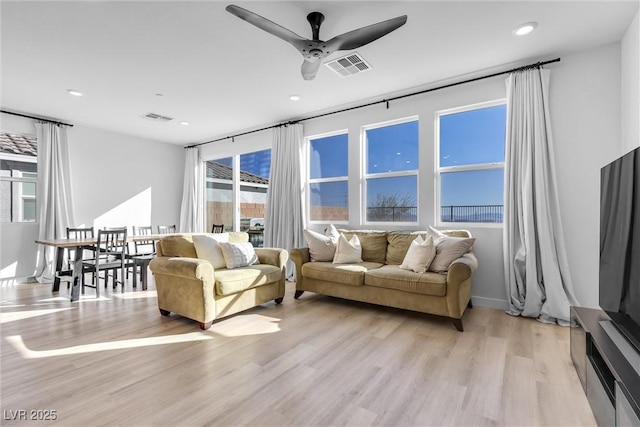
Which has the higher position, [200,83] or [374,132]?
[200,83]

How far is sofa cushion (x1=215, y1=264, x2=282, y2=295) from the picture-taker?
3.04 metres

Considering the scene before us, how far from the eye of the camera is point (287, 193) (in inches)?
205

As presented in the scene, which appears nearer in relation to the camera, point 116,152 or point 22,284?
point 22,284

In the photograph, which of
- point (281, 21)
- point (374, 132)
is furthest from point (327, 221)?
point (281, 21)

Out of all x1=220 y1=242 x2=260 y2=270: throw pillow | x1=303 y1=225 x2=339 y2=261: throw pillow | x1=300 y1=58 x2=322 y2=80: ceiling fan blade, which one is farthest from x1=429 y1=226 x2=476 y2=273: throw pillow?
x1=300 y1=58 x2=322 y2=80: ceiling fan blade

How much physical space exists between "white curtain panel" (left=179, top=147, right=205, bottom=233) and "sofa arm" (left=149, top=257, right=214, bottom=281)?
3.66 m

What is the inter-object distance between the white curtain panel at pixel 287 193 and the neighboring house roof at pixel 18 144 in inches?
156

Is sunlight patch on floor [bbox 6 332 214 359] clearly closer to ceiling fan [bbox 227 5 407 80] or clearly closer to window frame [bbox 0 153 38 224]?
ceiling fan [bbox 227 5 407 80]

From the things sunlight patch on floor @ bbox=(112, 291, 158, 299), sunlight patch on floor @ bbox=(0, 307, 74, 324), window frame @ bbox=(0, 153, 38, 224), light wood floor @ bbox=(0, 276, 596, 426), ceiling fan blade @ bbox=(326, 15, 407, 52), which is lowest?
light wood floor @ bbox=(0, 276, 596, 426)

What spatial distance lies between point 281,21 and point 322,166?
8.92 feet

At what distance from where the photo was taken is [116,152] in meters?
6.06

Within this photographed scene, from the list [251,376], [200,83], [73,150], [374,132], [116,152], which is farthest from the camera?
[116,152]

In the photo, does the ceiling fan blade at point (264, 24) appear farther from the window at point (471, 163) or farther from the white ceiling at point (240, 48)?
the window at point (471, 163)

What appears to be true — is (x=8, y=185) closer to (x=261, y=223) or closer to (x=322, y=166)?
(x=261, y=223)
